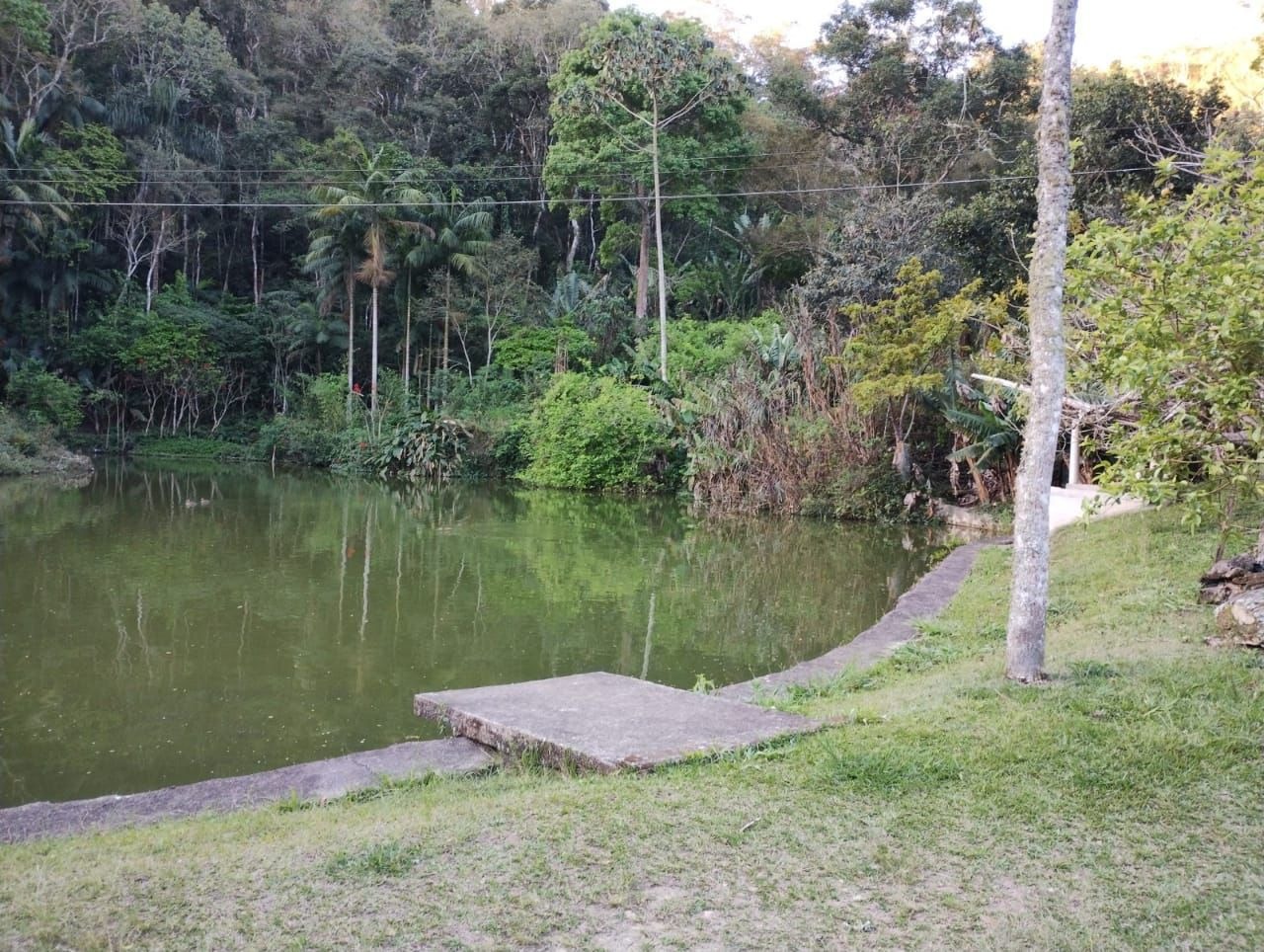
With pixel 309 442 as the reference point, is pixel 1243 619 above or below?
above

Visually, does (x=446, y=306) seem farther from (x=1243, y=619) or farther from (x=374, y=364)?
(x=1243, y=619)

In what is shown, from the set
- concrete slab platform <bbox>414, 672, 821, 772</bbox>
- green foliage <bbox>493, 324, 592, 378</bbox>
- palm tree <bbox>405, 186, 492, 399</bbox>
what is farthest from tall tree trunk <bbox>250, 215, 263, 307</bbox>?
concrete slab platform <bbox>414, 672, 821, 772</bbox>

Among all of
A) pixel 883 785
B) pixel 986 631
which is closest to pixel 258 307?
pixel 986 631

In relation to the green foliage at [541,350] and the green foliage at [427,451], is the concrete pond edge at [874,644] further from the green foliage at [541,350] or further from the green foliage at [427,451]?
the green foliage at [541,350]

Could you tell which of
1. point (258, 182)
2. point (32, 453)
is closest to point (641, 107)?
point (258, 182)

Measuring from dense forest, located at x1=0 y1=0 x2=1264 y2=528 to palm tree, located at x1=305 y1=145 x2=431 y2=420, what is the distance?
0.10m

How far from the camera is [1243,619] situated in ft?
18.3

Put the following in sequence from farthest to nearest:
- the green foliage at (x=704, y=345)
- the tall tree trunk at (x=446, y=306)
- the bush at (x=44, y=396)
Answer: the tall tree trunk at (x=446, y=306) → the bush at (x=44, y=396) → the green foliage at (x=704, y=345)

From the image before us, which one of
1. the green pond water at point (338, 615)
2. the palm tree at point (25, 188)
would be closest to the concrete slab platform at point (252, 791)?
the green pond water at point (338, 615)

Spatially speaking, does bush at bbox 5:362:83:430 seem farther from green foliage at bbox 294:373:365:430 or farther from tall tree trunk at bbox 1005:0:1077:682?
tall tree trunk at bbox 1005:0:1077:682

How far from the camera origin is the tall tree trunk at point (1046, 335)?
4758mm

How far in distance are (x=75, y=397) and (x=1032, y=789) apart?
30036 millimetres

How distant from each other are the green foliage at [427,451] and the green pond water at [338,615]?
7822mm

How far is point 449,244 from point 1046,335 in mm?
24846
